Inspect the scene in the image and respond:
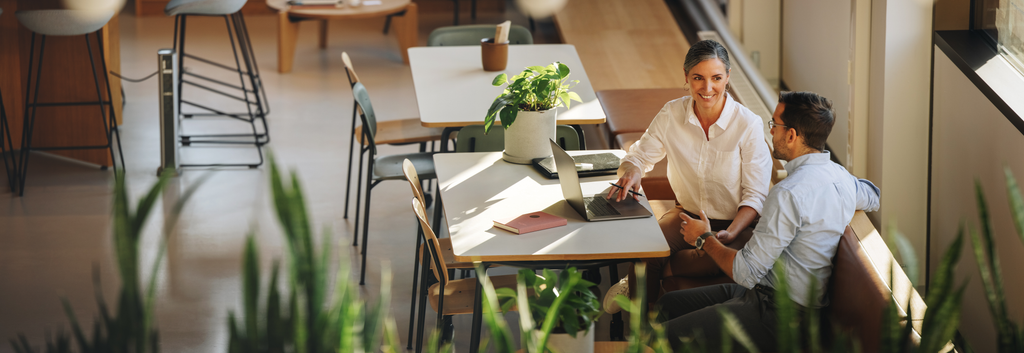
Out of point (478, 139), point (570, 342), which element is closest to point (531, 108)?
point (478, 139)

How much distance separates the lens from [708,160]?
10.2ft

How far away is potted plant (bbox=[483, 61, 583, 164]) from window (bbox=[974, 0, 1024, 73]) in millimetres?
1634

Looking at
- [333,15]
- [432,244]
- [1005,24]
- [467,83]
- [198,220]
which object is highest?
[1005,24]

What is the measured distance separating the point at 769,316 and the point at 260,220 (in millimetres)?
2960

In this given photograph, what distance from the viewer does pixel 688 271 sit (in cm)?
309

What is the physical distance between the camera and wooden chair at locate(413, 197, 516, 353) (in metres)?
2.70

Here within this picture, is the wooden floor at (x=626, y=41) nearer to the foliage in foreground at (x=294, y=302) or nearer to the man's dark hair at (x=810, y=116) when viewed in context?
the man's dark hair at (x=810, y=116)

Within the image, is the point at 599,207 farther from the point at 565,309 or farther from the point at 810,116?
the point at 565,309

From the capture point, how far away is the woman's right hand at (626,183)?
2979 mm

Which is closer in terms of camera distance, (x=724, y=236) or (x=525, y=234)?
(x=525, y=234)

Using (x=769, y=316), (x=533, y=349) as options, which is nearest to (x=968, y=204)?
(x=769, y=316)

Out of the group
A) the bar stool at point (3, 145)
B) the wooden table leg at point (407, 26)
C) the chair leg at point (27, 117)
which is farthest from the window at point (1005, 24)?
the wooden table leg at point (407, 26)

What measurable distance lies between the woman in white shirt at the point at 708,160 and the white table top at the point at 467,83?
2.23ft

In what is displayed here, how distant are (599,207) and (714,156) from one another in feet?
1.61
